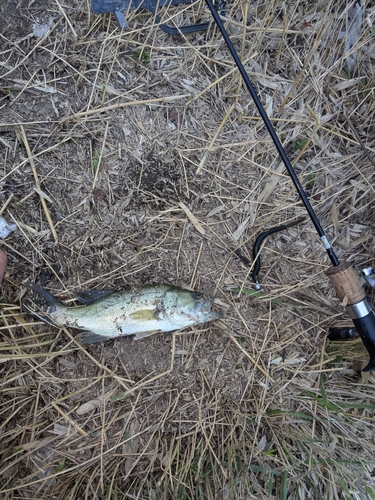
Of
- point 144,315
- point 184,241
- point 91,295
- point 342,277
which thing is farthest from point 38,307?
point 342,277

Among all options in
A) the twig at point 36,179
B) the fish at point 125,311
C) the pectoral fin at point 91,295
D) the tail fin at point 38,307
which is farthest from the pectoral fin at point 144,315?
the twig at point 36,179

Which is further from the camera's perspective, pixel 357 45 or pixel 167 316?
pixel 357 45

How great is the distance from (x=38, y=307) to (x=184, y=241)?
4.07ft

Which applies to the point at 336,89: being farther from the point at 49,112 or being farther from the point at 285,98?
the point at 49,112

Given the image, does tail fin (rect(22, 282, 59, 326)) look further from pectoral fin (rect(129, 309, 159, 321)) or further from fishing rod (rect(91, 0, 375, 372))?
fishing rod (rect(91, 0, 375, 372))

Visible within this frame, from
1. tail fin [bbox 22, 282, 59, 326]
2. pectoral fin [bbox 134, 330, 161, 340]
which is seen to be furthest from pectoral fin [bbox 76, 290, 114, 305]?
pectoral fin [bbox 134, 330, 161, 340]

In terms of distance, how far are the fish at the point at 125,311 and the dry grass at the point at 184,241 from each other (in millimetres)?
182

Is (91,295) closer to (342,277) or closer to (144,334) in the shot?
(144,334)

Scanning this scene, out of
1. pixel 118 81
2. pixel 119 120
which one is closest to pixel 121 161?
pixel 119 120

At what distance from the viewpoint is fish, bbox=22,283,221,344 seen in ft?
9.19

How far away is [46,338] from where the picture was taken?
9.66 feet

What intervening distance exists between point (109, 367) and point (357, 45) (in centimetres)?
334

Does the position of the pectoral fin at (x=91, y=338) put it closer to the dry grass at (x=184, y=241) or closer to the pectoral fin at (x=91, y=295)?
the dry grass at (x=184, y=241)

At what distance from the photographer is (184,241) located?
3074mm
